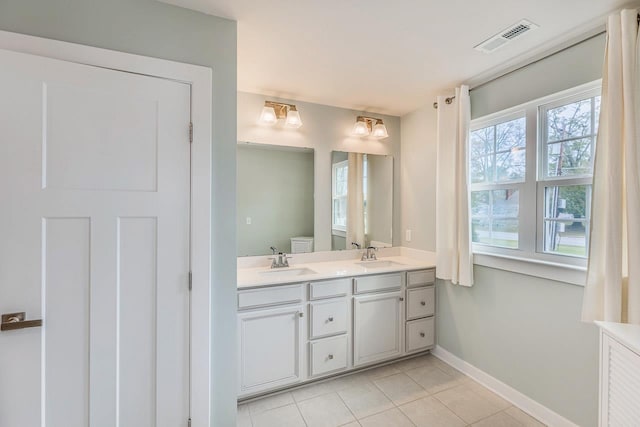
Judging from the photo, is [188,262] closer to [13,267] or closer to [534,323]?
[13,267]

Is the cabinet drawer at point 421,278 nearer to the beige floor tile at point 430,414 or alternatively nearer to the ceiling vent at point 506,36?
the beige floor tile at point 430,414

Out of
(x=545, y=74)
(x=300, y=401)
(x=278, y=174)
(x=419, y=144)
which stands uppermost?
(x=545, y=74)

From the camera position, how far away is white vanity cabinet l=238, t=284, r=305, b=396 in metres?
2.02

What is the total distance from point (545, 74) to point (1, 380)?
341 centimetres

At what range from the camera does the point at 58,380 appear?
4.20 feet

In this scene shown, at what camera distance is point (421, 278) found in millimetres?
2699

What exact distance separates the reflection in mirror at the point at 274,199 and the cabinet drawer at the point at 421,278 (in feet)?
3.25

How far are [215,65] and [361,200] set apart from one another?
6.18 feet

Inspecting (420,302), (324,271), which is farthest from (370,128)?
(420,302)

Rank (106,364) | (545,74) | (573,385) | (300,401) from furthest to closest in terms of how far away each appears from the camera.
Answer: (300,401) < (545,74) < (573,385) < (106,364)

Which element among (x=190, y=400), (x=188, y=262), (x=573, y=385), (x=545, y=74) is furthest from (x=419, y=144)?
(x=190, y=400)

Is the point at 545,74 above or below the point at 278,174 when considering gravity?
above

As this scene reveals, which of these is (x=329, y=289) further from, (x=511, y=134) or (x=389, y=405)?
(x=511, y=134)

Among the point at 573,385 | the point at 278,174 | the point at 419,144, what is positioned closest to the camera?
the point at 573,385
